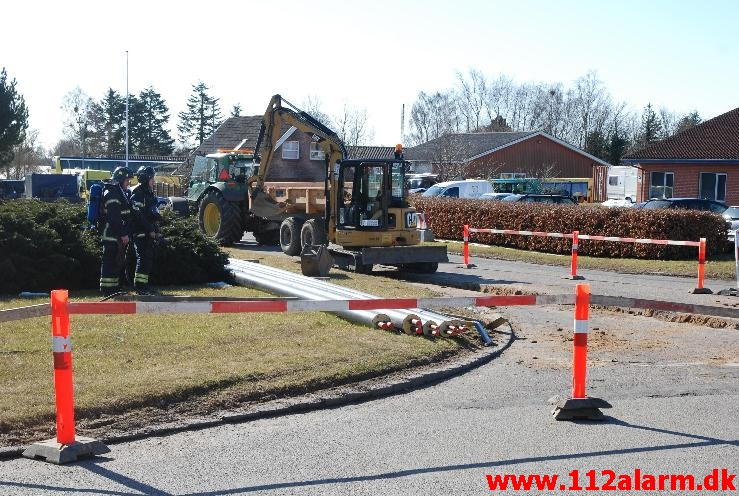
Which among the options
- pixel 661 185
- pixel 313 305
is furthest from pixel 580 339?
pixel 661 185

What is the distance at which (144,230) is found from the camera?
14.1 metres

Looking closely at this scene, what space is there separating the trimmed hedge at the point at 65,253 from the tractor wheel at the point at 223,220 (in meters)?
9.80

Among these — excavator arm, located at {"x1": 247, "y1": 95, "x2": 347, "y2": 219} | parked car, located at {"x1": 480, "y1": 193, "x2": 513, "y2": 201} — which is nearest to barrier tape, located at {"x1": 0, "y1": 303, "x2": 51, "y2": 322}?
excavator arm, located at {"x1": 247, "y1": 95, "x2": 347, "y2": 219}

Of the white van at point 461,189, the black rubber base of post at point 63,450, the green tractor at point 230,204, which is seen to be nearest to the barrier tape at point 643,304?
the black rubber base of post at point 63,450

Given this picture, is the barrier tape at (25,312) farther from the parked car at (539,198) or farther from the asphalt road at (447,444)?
the parked car at (539,198)

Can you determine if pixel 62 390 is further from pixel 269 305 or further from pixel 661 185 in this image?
pixel 661 185

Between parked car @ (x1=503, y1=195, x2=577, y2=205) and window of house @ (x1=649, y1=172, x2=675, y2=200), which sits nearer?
parked car @ (x1=503, y1=195, x2=577, y2=205)

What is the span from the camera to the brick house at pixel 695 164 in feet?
→ 147

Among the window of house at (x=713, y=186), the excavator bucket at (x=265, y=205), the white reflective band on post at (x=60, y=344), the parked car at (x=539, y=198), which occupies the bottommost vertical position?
the white reflective band on post at (x=60, y=344)

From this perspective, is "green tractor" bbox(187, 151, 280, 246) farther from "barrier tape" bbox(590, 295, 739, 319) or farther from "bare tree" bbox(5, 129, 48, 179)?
"bare tree" bbox(5, 129, 48, 179)

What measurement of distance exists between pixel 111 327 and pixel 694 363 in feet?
21.8

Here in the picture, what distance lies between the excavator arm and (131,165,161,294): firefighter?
749 cm

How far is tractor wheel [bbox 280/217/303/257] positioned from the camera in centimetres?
2333

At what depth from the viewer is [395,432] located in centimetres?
764
